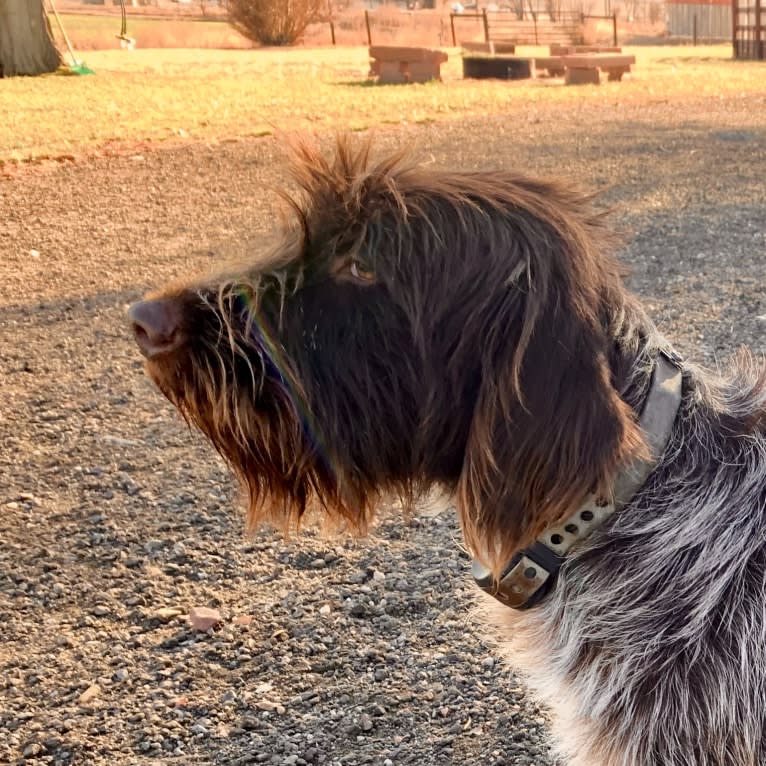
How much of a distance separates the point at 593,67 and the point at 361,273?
69.8ft

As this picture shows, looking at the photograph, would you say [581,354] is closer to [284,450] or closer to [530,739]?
[284,450]

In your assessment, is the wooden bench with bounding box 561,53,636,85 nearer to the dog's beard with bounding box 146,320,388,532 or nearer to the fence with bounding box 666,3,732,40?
the dog's beard with bounding box 146,320,388,532

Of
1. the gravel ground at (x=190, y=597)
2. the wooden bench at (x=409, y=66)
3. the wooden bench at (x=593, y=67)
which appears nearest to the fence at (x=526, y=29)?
the wooden bench at (x=593, y=67)

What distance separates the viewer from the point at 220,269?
267 centimetres

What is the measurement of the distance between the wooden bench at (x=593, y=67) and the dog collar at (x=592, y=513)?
2067cm

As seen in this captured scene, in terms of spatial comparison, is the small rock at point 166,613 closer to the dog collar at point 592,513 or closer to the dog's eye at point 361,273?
the dog collar at point 592,513

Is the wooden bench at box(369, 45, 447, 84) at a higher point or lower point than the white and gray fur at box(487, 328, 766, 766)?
higher

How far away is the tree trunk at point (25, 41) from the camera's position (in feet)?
61.2

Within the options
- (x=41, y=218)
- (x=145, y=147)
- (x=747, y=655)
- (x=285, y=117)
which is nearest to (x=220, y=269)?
(x=747, y=655)

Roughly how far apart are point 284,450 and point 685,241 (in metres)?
6.82

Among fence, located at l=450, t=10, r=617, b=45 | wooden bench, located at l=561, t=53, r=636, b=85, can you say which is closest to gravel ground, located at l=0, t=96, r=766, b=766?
wooden bench, located at l=561, t=53, r=636, b=85

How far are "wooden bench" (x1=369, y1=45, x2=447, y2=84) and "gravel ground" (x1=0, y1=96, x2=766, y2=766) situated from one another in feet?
50.1

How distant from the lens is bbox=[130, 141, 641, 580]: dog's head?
2.18 m

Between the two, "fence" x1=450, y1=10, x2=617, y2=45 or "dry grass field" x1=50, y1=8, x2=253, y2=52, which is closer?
"dry grass field" x1=50, y1=8, x2=253, y2=52
